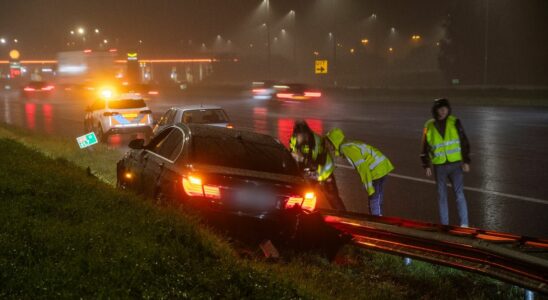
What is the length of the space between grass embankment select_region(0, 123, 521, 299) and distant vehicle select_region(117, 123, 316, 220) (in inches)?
14.7

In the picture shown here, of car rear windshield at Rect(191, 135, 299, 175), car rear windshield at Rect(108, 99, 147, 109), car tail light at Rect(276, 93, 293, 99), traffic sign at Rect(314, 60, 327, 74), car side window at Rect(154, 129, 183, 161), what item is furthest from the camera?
traffic sign at Rect(314, 60, 327, 74)

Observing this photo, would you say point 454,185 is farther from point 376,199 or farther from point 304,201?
point 304,201

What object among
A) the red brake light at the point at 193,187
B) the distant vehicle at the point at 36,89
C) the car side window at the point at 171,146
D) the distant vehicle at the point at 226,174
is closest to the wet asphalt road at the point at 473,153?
the distant vehicle at the point at 226,174

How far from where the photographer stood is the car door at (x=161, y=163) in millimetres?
6734

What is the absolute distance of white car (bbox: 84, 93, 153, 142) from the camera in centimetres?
1969

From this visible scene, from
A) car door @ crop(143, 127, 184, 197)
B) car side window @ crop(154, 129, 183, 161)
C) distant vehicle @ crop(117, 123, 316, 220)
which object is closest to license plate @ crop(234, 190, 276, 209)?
distant vehicle @ crop(117, 123, 316, 220)

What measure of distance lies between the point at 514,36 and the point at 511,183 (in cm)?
5338

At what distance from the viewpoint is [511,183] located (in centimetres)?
1178

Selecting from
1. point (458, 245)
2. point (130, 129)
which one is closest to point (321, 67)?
point (130, 129)

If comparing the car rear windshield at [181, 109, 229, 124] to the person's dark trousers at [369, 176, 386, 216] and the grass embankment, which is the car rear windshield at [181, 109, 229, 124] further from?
the person's dark trousers at [369, 176, 386, 216]

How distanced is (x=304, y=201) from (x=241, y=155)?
0.91m

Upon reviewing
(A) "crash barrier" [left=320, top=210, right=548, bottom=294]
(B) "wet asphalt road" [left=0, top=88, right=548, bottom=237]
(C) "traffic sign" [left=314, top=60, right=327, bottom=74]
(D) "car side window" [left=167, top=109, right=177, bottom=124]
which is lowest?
(B) "wet asphalt road" [left=0, top=88, right=548, bottom=237]

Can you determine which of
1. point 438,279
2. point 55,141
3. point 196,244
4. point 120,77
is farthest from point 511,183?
point 120,77

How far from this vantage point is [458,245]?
17.2ft
